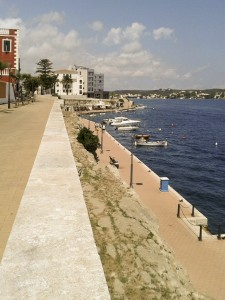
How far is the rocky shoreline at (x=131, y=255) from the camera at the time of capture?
588 cm

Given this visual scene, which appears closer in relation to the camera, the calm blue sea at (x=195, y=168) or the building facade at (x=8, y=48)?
the calm blue sea at (x=195, y=168)

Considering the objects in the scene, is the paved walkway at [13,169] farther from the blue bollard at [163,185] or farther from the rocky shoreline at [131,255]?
the blue bollard at [163,185]

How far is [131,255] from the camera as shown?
23.4ft

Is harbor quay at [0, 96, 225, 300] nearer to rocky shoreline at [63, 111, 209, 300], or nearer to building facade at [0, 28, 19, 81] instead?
rocky shoreline at [63, 111, 209, 300]

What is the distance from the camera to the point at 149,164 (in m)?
50.3

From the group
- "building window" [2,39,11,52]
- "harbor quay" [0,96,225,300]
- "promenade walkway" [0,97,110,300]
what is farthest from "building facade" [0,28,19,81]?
"promenade walkway" [0,97,110,300]

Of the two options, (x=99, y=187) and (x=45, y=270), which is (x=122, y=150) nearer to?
(x=99, y=187)

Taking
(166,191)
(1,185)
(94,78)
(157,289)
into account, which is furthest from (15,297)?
(94,78)

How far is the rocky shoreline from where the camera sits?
5.88m

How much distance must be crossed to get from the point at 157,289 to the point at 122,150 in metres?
47.9

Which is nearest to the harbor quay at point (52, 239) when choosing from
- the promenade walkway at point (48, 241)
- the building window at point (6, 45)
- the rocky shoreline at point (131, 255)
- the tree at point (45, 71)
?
the promenade walkway at point (48, 241)

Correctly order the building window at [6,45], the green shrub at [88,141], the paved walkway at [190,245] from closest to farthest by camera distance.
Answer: the paved walkway at [190,245], the green shrub at [88,141], the building window at [6,45]

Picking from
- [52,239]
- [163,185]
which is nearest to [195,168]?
[163,185]

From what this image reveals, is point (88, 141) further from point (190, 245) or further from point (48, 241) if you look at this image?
point (48, 241)
